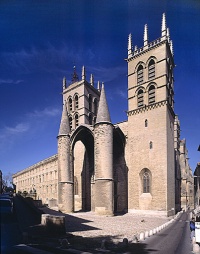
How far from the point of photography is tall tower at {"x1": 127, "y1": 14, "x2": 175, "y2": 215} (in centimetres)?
2669

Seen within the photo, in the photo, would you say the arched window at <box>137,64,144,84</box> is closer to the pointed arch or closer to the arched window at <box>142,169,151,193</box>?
the pointed arch

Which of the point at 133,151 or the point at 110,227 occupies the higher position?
the point at 133,151

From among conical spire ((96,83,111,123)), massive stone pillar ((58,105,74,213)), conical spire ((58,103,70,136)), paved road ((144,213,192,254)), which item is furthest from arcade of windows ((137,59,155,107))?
paved road ((144,213,192,254))

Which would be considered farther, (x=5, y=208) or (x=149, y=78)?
(x=149, y=78)

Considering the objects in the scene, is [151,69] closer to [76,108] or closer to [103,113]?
[103,113]

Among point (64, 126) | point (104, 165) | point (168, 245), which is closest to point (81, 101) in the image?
point (64, 126)

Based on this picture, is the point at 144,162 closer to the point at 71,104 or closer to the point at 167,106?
the point at 167,106

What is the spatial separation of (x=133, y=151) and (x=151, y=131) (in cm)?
356

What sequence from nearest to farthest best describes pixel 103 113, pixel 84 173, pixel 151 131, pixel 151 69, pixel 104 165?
pixel 104 165, pixel 103 113, pixel 151 131, pixel 151 69, pixel 84 173

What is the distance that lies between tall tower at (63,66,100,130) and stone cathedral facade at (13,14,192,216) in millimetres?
5609

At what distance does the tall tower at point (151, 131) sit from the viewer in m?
26.7

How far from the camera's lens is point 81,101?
39969 mm

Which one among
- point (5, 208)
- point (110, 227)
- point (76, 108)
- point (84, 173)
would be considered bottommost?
point (110, 227)

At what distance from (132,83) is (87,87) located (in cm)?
1140
